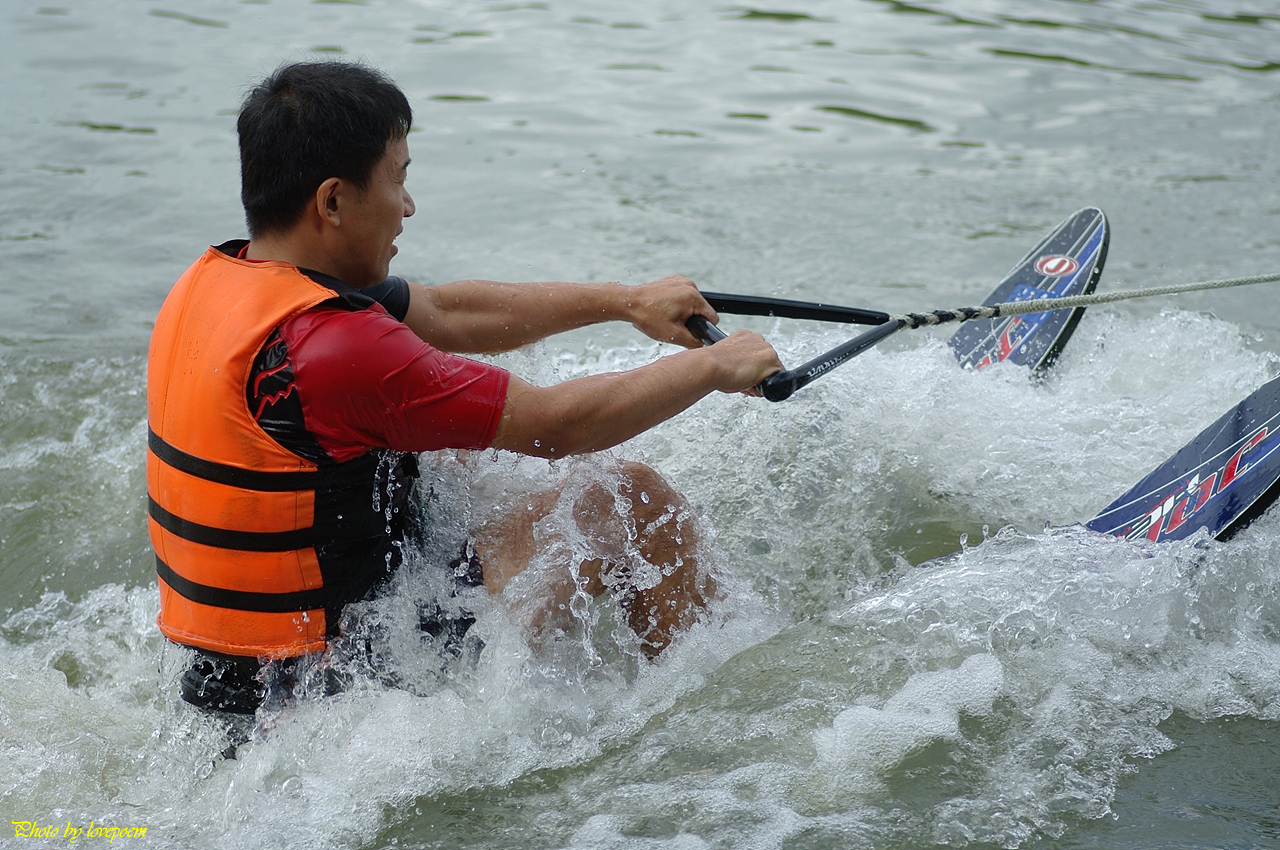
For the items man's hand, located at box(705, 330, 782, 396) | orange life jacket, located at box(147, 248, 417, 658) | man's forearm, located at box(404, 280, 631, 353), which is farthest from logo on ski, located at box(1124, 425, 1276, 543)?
orange life jacket, located at box(147, 248, 417, 658)

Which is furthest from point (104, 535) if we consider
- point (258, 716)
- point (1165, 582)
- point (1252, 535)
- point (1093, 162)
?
point (1093, 162)

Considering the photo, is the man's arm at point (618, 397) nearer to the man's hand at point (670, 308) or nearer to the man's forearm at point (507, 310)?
the man's hand at point (670, 308)

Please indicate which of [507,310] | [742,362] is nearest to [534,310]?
[507,310]

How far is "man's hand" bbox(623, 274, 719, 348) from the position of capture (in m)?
2.95

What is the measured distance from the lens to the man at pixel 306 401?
206cm

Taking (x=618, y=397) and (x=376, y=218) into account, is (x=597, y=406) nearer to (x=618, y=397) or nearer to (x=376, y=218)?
(x=618, y=397)

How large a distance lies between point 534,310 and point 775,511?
101 centimetres

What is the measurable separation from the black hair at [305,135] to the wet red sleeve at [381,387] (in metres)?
0.25

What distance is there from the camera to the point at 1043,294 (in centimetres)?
483

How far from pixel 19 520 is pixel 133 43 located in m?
7.13

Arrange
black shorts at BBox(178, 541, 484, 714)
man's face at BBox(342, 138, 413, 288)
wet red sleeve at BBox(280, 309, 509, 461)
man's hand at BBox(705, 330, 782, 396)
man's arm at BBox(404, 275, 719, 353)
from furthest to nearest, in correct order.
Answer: man's arm at BBox(404, 275, 719, 353) < man's hand at BBox(705, 330, 782, 396) < black shorts at BBox(178, 541, 484, 714) < man's face at BBox(342, 138, 413, 288) < wet red sleeve at BBox(280, 309, 509, 461)

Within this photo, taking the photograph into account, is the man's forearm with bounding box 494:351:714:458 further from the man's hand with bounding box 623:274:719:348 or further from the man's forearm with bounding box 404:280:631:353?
the man's forearm with bounding box 404:280:631:353

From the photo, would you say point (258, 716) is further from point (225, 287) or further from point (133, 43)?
point (133, 43)

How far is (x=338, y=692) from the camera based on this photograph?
2.42 m
